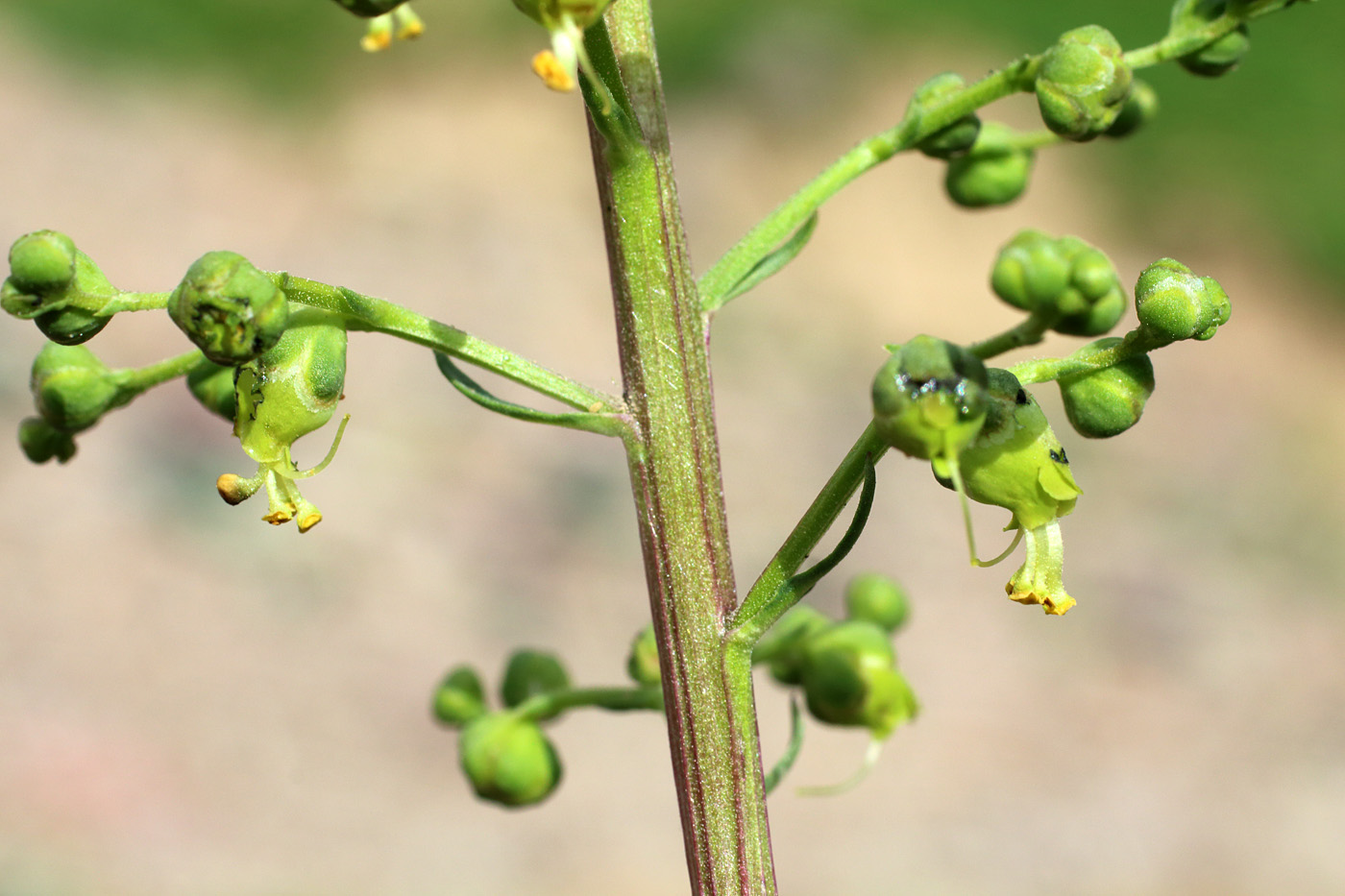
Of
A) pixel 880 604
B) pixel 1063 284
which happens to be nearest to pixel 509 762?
pixel 880 604

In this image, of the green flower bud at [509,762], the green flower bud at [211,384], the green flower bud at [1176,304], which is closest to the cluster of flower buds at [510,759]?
the green flower bud at [509,762]

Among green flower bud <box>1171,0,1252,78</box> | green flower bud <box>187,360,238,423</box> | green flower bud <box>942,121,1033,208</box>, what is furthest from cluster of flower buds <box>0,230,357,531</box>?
green flower bud <box>1171,0,1252,78</box>

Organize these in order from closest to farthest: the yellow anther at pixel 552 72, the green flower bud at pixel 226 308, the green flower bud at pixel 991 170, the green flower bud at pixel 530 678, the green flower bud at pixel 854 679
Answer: the yellow anther at pixel 552 72 < the green flower bud at pixel 226 308 < the green flower bud at pixel 991 170 < the green flower bud at pixel 854 679 < the green flower bud at pixel 530 678

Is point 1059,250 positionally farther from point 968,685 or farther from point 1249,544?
point 1249,544

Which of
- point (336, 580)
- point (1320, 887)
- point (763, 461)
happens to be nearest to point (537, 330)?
point (763, 461)

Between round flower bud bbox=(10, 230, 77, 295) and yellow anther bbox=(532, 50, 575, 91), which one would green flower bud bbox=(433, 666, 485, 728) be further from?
yellow anther bbox=(532, 50, 575, 91)

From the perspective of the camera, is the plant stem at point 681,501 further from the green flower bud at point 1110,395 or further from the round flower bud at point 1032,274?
the round flower bud at point 1032,274
